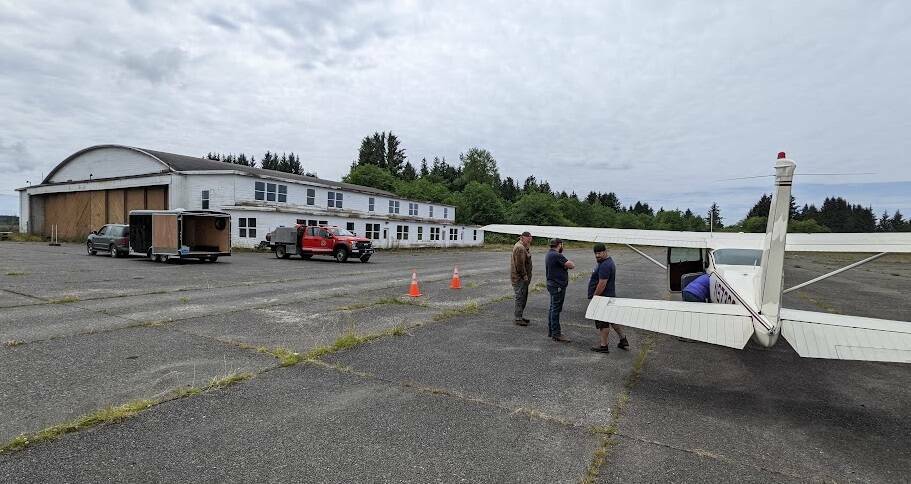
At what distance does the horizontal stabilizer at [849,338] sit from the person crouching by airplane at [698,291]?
12.8 ft

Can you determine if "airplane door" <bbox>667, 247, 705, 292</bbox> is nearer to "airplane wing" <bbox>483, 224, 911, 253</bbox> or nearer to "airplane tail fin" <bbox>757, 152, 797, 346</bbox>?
"airplane wing" <bbox>483, 224, 911, 253</bbox>

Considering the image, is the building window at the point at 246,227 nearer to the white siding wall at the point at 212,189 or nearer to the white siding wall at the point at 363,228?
the white siding wall at the point at 363,228

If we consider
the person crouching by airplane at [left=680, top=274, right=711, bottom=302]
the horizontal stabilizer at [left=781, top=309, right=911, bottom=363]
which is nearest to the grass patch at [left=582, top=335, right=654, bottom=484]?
the horizontal stabilizer at [left=781, top=309, right=911, bottom=363]

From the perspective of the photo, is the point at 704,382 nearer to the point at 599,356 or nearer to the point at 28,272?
the point at 599,356

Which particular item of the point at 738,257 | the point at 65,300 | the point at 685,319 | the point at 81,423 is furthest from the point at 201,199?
the point at 685,319

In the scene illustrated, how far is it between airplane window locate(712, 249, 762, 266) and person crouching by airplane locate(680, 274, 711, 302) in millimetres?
454

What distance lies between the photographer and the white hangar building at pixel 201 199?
29891 mm

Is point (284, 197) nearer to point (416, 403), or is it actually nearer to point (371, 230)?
point (371, 230)

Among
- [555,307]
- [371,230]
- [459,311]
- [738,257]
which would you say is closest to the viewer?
[555,307]

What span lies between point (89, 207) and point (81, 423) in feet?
137

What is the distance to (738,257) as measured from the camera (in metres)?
8.49

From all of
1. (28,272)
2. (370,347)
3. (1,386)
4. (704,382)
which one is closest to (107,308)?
(1,386)

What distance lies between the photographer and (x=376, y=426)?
3973 millimetres

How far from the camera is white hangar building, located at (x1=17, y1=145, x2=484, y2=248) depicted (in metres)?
29.9
